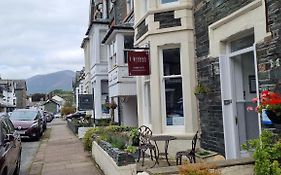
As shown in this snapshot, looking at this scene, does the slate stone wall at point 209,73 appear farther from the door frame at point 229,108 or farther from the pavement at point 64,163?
the pavement at point 64,163

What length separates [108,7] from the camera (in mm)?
26281

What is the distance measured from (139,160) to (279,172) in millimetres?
4951

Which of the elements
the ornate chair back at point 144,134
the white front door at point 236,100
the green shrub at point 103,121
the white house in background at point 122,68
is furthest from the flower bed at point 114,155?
the green shrub at point 103,121

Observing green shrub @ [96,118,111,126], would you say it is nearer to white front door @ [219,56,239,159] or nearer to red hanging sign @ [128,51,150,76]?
red hanging sign @ [128,51,150,76]

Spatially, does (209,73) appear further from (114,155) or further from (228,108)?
(114,155)

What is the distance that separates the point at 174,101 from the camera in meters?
10.8

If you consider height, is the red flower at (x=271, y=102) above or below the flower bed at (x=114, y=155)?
above

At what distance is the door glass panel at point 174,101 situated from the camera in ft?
35.0

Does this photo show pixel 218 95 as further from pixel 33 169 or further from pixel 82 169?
pixel 33 169

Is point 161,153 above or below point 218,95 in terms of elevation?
below

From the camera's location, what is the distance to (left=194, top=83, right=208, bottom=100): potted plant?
939 cm

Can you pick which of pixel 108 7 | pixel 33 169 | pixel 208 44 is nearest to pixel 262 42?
pixel 208 44

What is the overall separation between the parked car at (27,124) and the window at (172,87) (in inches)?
416

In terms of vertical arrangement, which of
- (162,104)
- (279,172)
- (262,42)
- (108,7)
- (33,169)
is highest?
(108,7)
